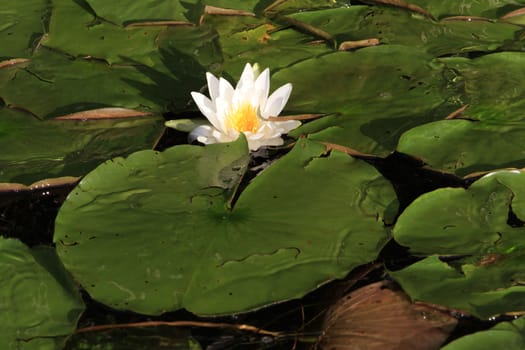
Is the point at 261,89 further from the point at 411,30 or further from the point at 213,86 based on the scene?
the point at 411,30

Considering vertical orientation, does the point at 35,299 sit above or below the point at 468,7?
below

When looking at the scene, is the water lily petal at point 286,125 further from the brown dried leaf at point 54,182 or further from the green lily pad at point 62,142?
the brown dried leaf at point 54,182

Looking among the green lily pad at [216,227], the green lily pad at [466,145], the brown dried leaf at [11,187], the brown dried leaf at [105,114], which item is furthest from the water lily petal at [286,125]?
the brown dried leaf at [11,187]

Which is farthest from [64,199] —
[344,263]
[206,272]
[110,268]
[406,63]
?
[406,63]

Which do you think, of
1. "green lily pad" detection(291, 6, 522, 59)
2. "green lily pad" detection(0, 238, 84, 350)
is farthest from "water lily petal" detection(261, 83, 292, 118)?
"green lily pad" detection(0, 238, 84, 350)

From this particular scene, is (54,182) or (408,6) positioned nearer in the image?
(54,182)

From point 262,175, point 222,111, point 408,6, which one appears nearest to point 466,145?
point 262,175
